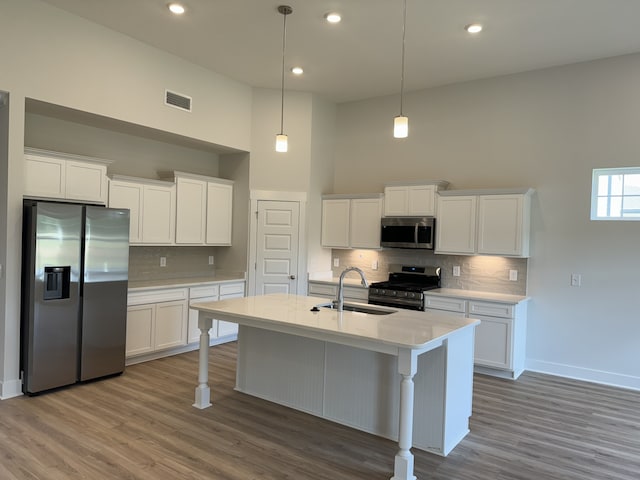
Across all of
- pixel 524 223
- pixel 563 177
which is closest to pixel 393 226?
pixel 524 223

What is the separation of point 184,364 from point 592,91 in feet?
18.1

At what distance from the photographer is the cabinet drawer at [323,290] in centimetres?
606

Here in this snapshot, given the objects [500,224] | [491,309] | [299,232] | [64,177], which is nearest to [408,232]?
[500,224]

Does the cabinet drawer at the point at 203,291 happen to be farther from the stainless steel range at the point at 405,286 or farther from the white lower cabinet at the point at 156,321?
the stainless steel range at the point at 405,286

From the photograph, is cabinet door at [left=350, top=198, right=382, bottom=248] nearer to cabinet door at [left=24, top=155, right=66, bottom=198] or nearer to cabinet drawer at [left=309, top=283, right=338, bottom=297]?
cabinet drawer at [left=309, top=283, right=338, bottom=297]

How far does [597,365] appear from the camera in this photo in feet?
15.6

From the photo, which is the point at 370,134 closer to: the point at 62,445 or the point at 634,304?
the point at 634,304

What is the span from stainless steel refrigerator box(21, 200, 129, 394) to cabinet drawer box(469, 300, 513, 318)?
3772mm

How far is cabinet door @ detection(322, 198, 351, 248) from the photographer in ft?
20.4

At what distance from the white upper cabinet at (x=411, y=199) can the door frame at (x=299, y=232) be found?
47.5 inches

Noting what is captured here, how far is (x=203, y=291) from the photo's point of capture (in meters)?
5.62

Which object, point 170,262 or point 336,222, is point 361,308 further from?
point 170,262

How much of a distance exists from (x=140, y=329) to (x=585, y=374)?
496 cm

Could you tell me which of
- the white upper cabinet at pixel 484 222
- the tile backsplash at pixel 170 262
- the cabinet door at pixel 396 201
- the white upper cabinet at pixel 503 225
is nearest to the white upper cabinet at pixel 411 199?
the cabinet door at pixel 396 201
